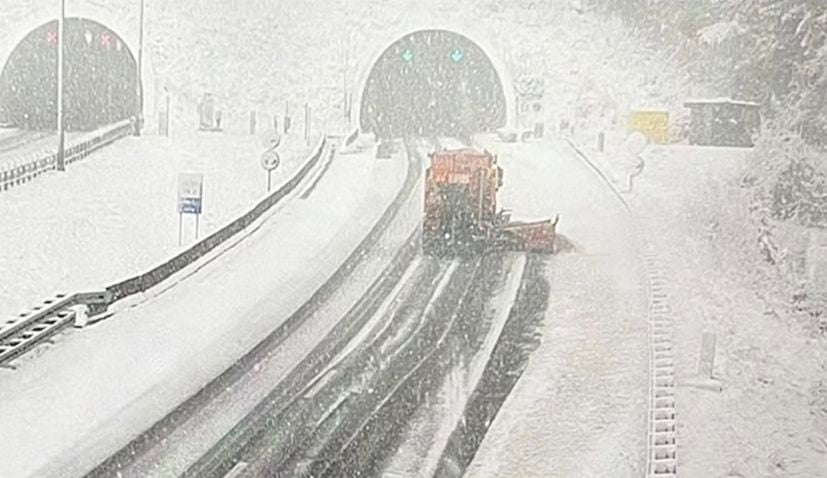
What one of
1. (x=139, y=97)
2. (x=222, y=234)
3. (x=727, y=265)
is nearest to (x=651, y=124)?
(x=727, y=265)

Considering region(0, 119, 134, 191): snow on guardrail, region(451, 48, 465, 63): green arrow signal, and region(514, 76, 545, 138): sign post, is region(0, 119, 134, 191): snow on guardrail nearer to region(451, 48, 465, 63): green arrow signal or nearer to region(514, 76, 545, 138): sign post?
region(451, 48, 465, 63): green arrow signal

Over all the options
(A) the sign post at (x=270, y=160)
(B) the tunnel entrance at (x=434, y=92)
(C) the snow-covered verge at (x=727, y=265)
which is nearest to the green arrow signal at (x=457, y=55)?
(B) the tunnel entrance at (x=434, y=92)

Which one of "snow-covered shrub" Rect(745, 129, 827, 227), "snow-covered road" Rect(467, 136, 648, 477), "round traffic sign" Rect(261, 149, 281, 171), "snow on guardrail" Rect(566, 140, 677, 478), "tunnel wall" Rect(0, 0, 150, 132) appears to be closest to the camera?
"snow on guardrail" Rect(566, 140, 677, 478)

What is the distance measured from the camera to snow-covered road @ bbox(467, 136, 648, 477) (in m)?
3.36

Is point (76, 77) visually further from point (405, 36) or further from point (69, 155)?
point (405, 36)

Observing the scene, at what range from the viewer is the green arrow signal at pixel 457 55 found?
3582 millimetres

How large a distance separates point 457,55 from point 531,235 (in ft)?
2.04

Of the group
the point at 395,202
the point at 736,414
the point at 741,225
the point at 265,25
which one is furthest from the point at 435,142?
the point at 736,414

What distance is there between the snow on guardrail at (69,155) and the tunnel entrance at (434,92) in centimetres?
84

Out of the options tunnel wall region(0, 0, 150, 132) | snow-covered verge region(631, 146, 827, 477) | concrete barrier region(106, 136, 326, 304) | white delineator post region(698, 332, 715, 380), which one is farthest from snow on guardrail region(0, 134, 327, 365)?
white delineator post region(698, 332, 715, 380)

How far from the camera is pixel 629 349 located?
11.7 feet

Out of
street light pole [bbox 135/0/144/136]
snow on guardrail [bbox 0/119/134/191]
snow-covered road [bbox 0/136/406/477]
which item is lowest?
snow-covered road [bbox 0/136/406/477]

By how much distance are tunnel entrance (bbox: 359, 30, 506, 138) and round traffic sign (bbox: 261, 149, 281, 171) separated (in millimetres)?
305

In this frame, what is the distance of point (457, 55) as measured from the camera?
3.59 metres
